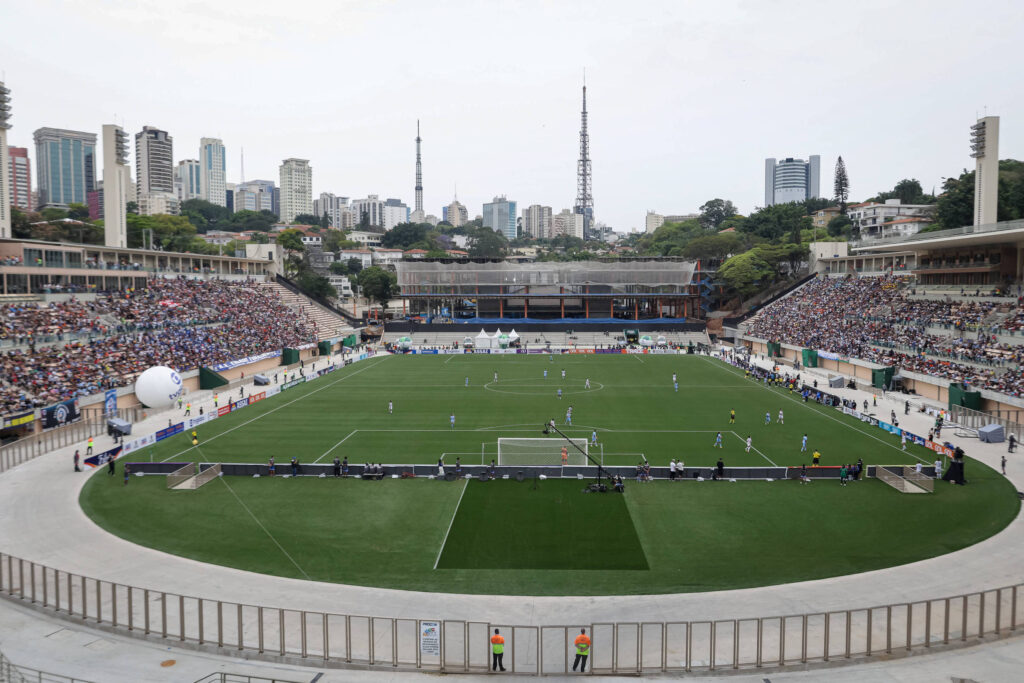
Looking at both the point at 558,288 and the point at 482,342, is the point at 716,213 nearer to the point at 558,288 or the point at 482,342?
the point at 558,288

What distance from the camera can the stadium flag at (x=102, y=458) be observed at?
3059cm

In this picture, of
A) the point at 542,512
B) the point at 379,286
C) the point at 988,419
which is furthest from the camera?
the point at 379,286

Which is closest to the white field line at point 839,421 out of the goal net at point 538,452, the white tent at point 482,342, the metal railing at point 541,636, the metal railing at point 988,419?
the metal railing at point 988,419

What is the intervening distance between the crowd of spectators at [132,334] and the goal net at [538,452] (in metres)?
25.8

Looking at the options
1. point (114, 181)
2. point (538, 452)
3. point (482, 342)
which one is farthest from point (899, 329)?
point (114, 181)

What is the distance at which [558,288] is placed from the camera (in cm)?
10944

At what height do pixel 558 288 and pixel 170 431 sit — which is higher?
pixel 558 288

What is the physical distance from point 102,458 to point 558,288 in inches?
3293

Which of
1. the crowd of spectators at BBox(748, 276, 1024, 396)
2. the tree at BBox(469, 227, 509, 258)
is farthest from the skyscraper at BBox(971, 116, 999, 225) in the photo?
the tree at BBox(469, 227, 509, 258)

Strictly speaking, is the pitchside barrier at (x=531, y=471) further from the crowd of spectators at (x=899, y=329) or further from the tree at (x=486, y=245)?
the tree at (x=486, y=245)

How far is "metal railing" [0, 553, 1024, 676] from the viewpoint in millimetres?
14484

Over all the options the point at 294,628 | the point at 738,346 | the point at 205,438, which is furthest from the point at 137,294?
the point at 738,346

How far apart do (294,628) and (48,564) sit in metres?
9.78

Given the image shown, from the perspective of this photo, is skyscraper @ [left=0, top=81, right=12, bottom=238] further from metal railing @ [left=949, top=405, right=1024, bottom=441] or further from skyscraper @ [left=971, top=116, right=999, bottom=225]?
skyscraper @ [left=971, top=116, right=999, bottom=225]
